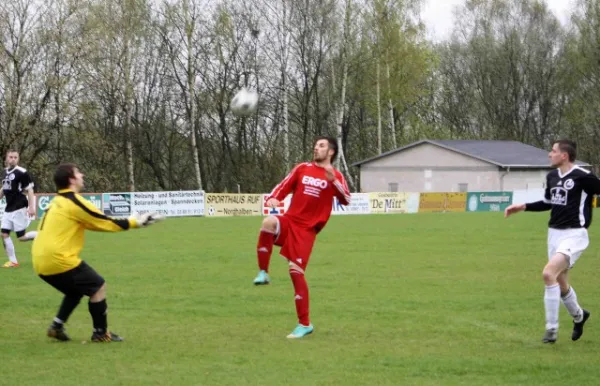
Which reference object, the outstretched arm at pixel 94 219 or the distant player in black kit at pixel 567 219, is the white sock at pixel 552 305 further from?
the outstretched arm at pixel 94 219

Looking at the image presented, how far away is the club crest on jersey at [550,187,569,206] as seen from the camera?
9.27 meters

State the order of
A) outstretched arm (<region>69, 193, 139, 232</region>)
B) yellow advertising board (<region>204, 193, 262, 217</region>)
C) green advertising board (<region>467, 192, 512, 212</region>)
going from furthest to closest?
green advertising board (<region>467, 192, 512, 212</region>) < yellow advertising board (<region>204, 193, 262, 217</region>) < outstretched arm (<region>69, 193, 139, 232</region>)

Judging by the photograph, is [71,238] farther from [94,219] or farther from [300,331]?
[300,331]

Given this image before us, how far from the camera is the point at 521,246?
2206 cm

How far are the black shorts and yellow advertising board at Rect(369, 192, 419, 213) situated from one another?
3792 centimetres

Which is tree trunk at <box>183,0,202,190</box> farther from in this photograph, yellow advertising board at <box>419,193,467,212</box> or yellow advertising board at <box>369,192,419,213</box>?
yellow advertising board at <box>419,193,467,212</box>

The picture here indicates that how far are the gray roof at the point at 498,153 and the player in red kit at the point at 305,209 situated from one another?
53.4 metres

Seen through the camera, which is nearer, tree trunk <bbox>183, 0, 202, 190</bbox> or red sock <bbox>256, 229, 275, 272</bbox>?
red sock <bbox>256, 229, 275, 272</bbox>

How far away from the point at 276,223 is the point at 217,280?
5148mm

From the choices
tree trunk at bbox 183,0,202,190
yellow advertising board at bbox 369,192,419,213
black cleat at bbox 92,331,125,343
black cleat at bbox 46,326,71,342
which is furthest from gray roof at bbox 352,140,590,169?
black cleat at bbox 46,326,71,342

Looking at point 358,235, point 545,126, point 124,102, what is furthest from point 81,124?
point 545,126

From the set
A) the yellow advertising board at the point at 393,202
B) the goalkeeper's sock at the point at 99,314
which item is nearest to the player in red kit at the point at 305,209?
the goalkeeper's sock at the point at 99,314

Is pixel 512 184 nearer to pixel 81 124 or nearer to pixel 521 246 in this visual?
pixel 81 124

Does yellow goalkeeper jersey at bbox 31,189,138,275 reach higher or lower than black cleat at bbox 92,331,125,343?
higher
